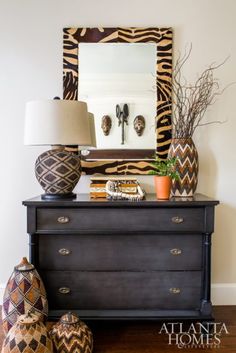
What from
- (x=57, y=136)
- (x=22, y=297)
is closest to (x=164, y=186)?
(x=57, y=136)

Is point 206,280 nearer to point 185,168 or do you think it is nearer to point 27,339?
point 185,168

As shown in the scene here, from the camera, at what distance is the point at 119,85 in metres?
Answer: 2.52

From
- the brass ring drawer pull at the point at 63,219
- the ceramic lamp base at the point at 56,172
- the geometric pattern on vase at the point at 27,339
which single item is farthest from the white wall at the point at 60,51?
the geometric pattern on vase at the point at 27,339

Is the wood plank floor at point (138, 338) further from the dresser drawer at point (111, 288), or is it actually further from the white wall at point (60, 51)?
the white wall at point (60, 51)

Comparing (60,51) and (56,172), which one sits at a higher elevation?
(60,51)

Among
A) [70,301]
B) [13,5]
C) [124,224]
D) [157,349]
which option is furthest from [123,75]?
[157,349]

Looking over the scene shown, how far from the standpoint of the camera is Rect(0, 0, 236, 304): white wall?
251 cm

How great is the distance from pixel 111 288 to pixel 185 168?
946 mm

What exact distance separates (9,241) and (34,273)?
75 cm

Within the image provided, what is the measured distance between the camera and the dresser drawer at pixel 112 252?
2.08 m

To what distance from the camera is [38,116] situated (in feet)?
6.77

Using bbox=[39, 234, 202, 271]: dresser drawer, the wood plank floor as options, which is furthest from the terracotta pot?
the wood plank floor

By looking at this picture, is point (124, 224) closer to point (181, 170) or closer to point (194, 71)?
point (181, 170)

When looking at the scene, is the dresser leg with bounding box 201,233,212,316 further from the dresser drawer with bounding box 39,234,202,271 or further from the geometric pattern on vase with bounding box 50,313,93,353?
the geometric pattern on vase with bounding box 50,313,93,353
